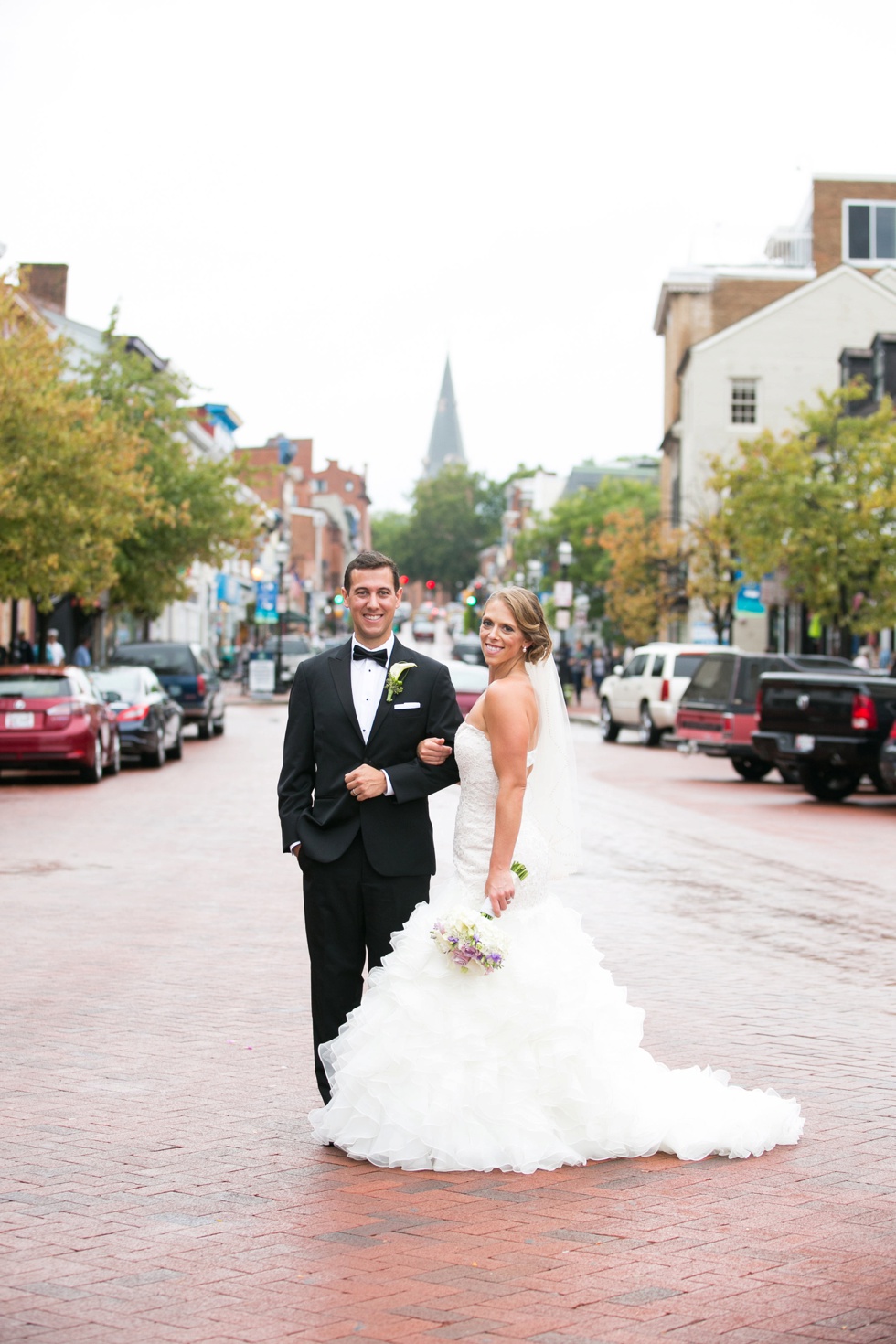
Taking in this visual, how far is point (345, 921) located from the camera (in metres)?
5.62

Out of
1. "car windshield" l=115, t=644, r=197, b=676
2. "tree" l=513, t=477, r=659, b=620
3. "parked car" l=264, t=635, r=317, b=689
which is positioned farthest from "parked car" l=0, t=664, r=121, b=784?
"tree" l=513, t=477, r=659, b=620

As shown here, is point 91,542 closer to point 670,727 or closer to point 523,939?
point 670,727

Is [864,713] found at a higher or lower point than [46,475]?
lower

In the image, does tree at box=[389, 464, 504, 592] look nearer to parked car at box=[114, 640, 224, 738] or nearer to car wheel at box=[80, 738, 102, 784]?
parked car at box=[114, 640, 224, 738]

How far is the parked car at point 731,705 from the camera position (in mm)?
23422

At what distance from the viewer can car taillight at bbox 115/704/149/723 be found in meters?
24.5

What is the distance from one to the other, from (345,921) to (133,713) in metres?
19.5

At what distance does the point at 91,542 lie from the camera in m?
28.7

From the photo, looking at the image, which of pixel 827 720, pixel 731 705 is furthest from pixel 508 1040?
pixel 731 705

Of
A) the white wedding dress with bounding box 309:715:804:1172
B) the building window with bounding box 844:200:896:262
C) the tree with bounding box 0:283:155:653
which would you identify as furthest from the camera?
the building window with bounding box 844:200:896:262

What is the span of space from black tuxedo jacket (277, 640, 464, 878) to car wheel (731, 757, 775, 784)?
19.2 meters

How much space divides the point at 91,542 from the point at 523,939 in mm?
24286

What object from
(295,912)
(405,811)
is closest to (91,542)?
(295,912)

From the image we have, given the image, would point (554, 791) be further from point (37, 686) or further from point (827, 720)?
point (37, 686)
